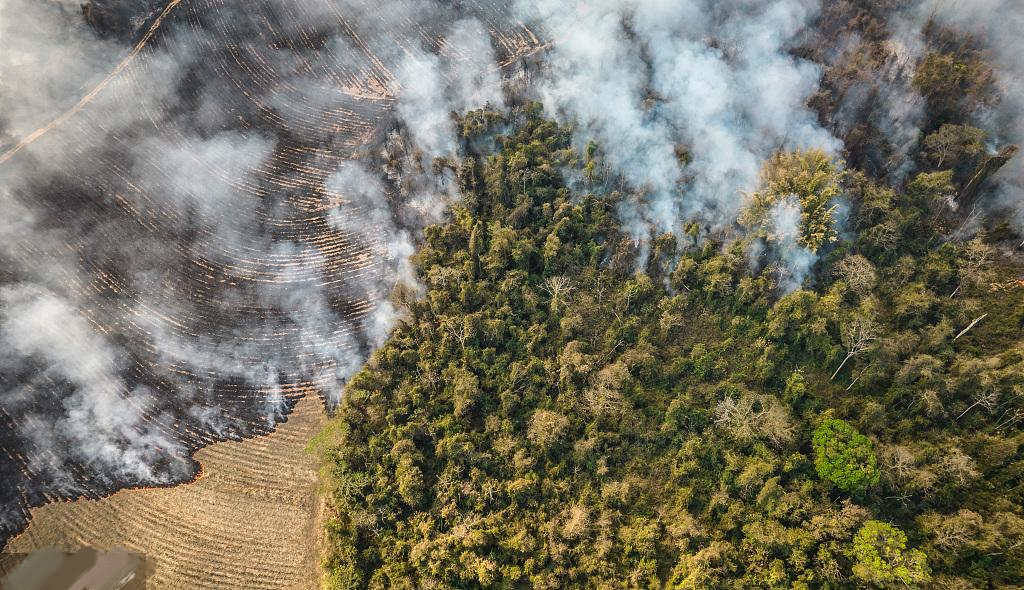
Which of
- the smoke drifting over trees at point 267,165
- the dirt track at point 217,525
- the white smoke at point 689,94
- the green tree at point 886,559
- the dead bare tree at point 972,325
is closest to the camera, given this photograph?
the green tree at point 886,559

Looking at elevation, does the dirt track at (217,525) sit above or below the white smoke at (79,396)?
below

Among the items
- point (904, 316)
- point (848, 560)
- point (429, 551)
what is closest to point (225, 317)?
point (429, 551)

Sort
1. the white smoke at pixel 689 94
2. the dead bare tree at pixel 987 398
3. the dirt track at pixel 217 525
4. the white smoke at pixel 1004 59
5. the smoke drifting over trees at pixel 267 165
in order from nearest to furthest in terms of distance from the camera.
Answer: the dead bare tree at pixel 987 398
the dirt track at pixel 217 525
the smoke drifting over trees at pixel 267 165
the white smoke at pixel 1004 59
the white smoke at pixel 689 94

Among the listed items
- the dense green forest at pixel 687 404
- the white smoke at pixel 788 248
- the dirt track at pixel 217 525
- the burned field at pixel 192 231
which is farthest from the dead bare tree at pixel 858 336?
the dirt track at pixel 217 525

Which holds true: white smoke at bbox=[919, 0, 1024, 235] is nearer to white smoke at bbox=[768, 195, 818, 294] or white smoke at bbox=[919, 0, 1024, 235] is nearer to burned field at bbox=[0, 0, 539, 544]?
white smoke at bbox=[768, 195, 818, 294]

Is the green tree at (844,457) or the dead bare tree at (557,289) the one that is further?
the dead bare tree at (557,289)

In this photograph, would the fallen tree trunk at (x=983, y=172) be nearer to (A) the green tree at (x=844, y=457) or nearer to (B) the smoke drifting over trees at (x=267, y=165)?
(B) the smoke drifting over trees at (x=267, y=165)

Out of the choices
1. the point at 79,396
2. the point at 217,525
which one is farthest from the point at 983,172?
the point at 79,396

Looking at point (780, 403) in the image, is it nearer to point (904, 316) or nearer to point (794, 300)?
point (794, 300)
